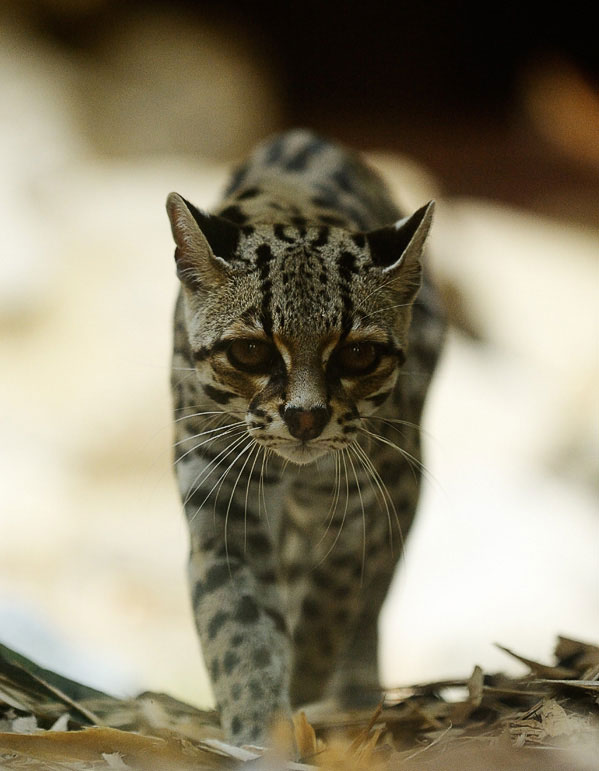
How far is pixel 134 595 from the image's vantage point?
21.9 feet

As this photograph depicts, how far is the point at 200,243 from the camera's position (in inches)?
117

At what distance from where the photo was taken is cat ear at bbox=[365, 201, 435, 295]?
9.45 feet

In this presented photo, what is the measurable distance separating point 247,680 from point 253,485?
693 mm

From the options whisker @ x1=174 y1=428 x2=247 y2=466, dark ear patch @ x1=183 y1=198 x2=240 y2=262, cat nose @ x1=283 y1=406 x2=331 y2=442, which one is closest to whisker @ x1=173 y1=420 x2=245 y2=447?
whisker @ x1=174 y1=428 x2=247 y2=466

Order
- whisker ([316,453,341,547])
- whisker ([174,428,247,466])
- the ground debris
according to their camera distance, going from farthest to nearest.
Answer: whisker ([316,453,341,547]) → whisker ([174,428,247,466]) → the ground debris

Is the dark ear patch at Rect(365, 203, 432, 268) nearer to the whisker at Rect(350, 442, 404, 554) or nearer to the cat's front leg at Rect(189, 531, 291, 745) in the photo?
the whisker at Rect(350, 442, 404, 554)

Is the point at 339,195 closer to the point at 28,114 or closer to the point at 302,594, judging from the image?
the point at 302,594

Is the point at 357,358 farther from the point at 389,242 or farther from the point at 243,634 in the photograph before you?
the point at 243,634

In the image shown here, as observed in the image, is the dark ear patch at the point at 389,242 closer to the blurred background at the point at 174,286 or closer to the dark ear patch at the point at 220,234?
the dark ear patch at the point at 220,234

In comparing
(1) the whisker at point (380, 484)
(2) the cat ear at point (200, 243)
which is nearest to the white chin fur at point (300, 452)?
(1) the whisker at point (380, 484)

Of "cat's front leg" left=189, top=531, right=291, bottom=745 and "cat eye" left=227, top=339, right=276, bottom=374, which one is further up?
"cat eye" left=227, top=339, right=276, bottom=374

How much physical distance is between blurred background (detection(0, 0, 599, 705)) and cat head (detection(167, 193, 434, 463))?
1432 millimetres

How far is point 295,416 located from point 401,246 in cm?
59

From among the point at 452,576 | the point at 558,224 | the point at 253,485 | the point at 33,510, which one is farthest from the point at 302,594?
the point at 558,224
